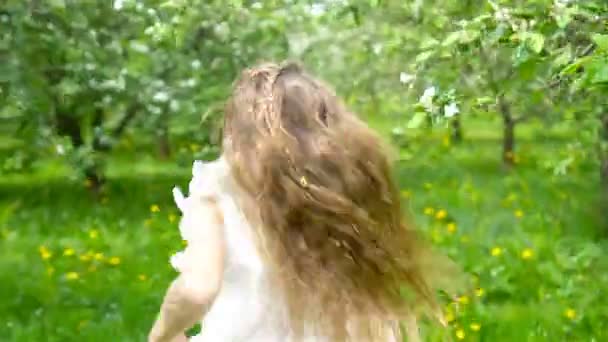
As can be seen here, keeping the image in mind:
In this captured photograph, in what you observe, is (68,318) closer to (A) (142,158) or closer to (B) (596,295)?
(B) (596,295)

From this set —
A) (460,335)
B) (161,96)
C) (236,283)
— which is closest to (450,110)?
(236,283)

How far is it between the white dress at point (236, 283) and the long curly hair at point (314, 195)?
34 millimetres

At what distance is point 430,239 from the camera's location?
3.70 metres

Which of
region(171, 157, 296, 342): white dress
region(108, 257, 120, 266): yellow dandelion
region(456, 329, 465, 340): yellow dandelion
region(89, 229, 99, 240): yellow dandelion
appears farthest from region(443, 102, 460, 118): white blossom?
region(89, 229, 99, 240): yellow dandelion

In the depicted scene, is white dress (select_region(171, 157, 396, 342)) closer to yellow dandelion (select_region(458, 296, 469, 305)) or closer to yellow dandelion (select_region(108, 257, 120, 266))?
yellow dandelion (select_region(458, 296, 469, 305))

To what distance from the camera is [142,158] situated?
13.7 meters

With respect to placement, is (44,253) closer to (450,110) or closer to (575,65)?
(450,110)

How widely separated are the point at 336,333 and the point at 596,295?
3.57 metres

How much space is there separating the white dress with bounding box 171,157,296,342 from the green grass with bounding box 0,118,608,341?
2.37m

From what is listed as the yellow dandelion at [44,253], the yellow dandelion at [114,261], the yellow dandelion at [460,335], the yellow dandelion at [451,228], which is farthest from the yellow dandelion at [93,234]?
the yellow dandelion at [460,335]

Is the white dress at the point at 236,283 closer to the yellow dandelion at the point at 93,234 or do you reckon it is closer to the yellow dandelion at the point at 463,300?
the yellow dandelion at the point at 463,300

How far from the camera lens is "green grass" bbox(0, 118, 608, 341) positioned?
532 cm

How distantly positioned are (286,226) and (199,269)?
0.72 ft

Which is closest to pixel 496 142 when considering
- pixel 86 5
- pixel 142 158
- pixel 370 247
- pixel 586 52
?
pixel 142 158
